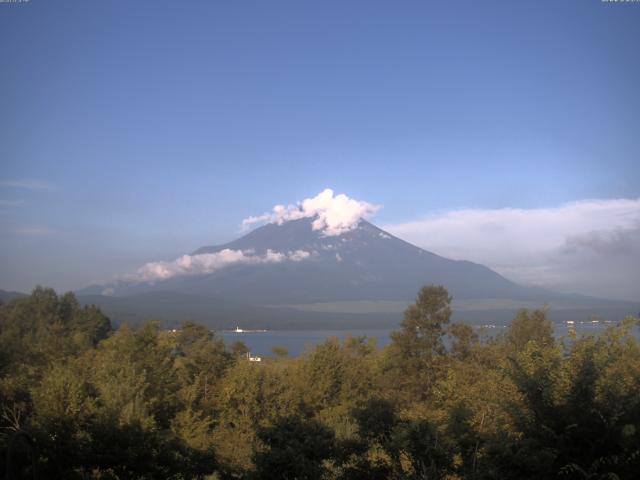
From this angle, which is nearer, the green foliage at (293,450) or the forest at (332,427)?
the forest at (332,427)

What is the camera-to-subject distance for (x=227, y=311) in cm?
16588

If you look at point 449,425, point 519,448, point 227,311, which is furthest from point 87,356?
point 227,311

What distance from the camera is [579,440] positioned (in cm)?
929

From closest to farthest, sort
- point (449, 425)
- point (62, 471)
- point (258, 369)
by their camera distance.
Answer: point (62, 471) < point (449, 425) < point (258, 369)

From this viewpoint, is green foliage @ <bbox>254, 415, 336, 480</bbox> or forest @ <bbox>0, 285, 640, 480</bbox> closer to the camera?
forest @ <bbox>0, 285, 640, 480</bbox>

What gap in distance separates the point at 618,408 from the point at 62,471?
9.69 meters

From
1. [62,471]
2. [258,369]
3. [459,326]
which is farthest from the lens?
[459,326]

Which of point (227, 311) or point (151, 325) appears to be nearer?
point (151, 325)

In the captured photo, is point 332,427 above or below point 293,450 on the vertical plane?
below

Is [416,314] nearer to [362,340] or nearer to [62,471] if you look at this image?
[362,340]

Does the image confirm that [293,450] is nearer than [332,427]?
Yes

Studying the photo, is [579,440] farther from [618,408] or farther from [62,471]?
[62,471]

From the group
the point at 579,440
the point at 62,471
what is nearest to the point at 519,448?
the point at 579,440

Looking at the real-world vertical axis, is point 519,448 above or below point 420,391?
above
